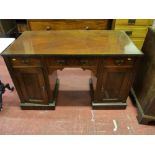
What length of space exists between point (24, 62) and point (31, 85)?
0.89 feet

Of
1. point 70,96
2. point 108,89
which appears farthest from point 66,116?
point 108,89

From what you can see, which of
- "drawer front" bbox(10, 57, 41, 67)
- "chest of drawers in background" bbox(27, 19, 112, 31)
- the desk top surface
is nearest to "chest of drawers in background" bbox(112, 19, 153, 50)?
"chest of drawers in background" bbox(27, 19, 112, 31)

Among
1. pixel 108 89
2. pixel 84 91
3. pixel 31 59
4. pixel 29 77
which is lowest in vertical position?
pixel 84 91

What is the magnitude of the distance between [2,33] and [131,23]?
7.55ft

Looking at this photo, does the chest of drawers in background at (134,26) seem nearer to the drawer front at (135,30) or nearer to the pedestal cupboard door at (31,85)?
the drawer front at (135,30)

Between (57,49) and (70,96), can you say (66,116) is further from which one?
(57,49)

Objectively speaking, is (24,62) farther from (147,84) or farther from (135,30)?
(135,30)

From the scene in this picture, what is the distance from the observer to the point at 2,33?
8.55ft

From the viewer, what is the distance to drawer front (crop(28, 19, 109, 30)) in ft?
6.65

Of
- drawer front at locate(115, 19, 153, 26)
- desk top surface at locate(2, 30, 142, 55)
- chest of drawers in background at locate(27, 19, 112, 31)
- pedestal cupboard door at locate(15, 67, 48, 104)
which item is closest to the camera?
desk top surface at locate(2, 30, 142, 55)

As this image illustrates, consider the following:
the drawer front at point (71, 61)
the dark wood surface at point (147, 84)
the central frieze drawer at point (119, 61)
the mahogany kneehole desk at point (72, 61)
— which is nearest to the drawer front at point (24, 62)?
the mahogany kneehole desk at point (72, 61)

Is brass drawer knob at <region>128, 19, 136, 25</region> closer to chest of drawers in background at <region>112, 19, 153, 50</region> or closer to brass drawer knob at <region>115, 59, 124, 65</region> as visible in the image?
chest of drawers in background at <region>112, 19, 153, 50</region>

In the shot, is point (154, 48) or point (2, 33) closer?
point (154, 48)

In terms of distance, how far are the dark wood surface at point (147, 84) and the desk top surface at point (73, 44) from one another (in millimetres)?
177
